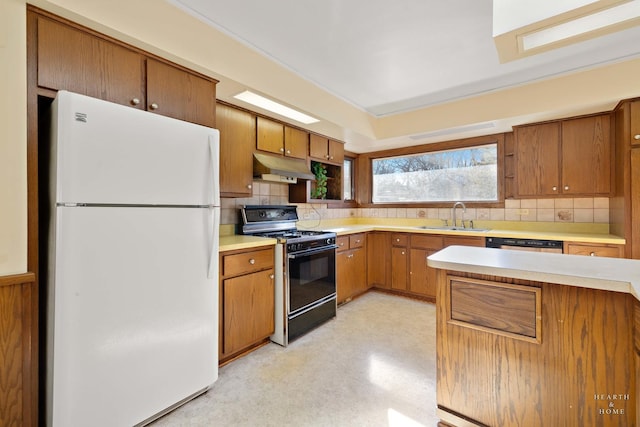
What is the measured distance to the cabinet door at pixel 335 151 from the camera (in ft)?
12.6

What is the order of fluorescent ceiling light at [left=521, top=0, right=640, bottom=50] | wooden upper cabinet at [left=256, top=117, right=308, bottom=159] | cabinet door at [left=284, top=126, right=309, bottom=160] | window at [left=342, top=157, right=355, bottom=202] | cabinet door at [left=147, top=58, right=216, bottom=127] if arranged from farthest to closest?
window at [left=342, top=157, right=355, bottom=202] → cabinet door at [left=284, top=126, right=309, bottom=160] → wooden upper cabinet at [left=256, top=117, right=308, bottom=159] → cabinet door at [left=147, top=58, right=216, bottom=127] → fluorescent ceiling light at [left=521, top=0, right=640, bottom=50]

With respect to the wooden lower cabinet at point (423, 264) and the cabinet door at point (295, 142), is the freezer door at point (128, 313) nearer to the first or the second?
the cabinet door at point (295, 142)

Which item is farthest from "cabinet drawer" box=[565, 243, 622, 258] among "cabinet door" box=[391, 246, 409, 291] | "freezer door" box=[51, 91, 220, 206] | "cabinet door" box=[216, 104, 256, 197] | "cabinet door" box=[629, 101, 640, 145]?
"freezer door" box=[51, 91, 220, 206]

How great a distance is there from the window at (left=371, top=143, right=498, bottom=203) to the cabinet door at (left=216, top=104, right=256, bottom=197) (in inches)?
103

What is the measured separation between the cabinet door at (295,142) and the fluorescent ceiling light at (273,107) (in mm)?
184

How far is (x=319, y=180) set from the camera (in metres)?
3.82

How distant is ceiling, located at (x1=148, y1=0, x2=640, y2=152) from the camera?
1849 millimetres

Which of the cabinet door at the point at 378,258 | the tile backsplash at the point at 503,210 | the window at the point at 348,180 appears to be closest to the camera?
the tile backsplash at the point at 503,210

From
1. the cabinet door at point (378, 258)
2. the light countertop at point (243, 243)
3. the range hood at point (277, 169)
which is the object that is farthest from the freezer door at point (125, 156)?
the cabinet door at point (378, 258)

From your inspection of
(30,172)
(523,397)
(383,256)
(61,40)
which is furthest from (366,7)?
(383,256)

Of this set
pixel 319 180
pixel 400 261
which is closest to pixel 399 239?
pixel 400 261

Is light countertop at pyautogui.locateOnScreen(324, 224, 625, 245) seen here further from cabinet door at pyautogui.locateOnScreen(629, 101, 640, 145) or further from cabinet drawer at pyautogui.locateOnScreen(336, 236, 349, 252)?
cabinet door at pyautogui.locateOnScreen(629, 101, 640, 145)

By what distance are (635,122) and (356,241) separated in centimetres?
284

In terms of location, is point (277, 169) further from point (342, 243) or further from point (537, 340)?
point (537, 340)
